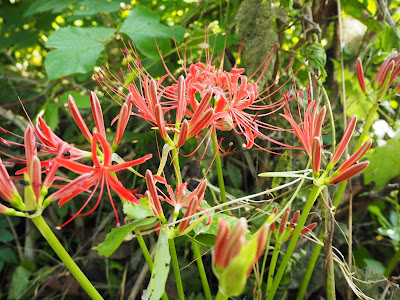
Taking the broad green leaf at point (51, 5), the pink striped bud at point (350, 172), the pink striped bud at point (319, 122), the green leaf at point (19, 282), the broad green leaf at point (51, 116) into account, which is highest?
the pink striped bud at point (319, 122)

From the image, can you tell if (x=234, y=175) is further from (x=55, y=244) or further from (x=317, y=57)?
(x=55, y=244)

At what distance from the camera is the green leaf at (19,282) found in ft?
4.14

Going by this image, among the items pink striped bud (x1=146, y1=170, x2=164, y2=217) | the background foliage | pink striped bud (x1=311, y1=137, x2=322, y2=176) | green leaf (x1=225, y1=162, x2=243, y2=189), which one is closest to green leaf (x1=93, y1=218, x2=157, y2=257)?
pink striped bud (x1=146, y1=170, x2=164, y2=217)

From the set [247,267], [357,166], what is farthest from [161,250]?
[357,166]

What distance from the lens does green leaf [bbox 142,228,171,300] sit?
54 cm

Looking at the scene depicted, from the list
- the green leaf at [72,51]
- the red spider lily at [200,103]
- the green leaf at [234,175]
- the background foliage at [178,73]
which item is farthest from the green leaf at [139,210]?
the green leaf at [234,175]

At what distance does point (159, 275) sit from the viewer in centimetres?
55

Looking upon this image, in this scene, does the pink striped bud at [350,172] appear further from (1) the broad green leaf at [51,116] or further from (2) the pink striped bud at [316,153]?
(1) the broad green leaf at [51,116]

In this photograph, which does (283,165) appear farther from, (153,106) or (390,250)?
(390,250)

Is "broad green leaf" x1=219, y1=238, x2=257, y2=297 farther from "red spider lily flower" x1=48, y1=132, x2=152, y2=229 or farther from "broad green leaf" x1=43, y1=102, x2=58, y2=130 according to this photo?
"broad green leaf" x1=43, y1=102, x2=58, y2=130

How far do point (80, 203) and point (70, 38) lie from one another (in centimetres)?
62

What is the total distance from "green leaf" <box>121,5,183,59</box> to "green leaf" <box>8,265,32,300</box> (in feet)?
2.68

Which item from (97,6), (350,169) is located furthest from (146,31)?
(350,169)

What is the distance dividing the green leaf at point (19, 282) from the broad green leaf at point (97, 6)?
0.83m
